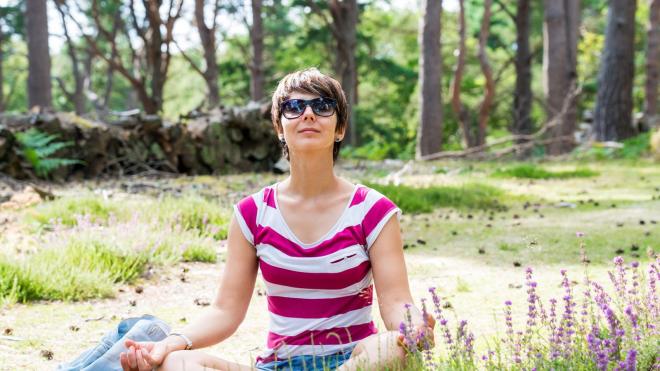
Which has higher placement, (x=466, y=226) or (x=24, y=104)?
(x=24, y=104)

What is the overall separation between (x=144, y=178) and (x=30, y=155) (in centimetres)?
160

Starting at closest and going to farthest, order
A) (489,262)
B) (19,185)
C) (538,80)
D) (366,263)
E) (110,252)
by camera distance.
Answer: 1. (366,263)
2. (110,252)
3. (489,262)
4. (19,185)
5. (538,80)

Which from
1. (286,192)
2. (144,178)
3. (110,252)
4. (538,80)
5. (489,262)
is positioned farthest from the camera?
(538,80)

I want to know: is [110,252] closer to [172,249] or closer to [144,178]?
[172,249]

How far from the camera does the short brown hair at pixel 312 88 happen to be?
2684 millimetres

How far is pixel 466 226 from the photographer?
23.0 ft

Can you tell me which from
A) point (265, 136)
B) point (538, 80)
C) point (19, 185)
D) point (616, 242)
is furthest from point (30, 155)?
point (538, 80)

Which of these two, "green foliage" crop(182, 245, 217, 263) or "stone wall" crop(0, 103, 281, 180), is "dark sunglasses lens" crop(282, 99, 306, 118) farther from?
"stone wall" crop(0, 103, 281, 180)

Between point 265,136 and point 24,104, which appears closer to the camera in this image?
point 265,136

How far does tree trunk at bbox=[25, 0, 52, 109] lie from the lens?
15.9 meters

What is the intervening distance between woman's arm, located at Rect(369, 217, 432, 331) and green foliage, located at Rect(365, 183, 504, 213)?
510 centimetres

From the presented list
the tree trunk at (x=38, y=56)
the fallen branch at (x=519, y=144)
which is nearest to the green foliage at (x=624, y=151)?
the fallen branch at (x=519, y=144)

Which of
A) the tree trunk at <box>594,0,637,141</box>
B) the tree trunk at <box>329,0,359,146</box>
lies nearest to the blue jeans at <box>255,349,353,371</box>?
the tree trunk at <box>594,0,637,141</box>

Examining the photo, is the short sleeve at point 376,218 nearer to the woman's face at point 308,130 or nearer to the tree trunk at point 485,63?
the woman's face at point 308,130
